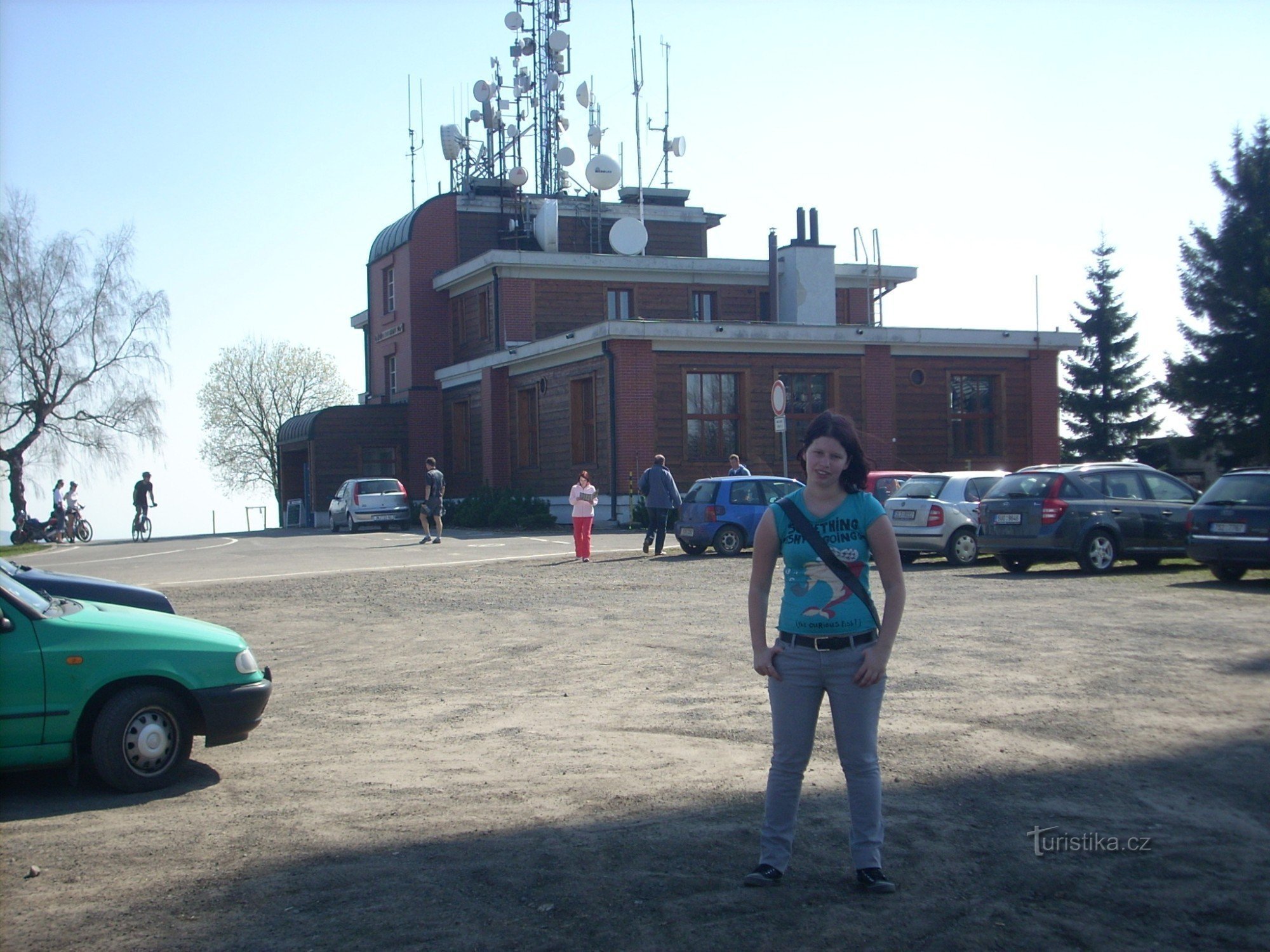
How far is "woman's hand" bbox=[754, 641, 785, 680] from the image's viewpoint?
4855 mm

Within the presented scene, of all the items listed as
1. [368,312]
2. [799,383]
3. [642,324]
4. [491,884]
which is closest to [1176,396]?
[799,383]

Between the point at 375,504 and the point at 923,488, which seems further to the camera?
the point at 375,504

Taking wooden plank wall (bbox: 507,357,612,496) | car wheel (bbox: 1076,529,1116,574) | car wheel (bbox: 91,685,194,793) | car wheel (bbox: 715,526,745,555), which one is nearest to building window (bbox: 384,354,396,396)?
wooden plank wall (bbox: 507,357,612,496)

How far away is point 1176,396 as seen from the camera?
3828 centimetres

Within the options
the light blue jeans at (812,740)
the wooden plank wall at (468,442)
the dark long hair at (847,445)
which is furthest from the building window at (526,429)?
the light blue jeans at (812,740)

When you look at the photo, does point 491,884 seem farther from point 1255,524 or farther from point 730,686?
point 1255,524

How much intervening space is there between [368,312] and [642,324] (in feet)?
73.6

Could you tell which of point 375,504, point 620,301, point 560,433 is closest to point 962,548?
point 560,433

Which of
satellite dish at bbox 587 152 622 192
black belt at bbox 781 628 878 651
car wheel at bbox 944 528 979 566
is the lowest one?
car wheel at bbox 944 528 979 566

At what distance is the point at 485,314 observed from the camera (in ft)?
135

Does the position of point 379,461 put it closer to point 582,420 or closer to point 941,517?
point 582,420

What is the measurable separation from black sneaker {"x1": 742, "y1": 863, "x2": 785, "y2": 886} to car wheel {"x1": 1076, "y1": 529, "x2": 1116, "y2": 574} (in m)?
13.3

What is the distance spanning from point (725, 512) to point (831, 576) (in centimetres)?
1707

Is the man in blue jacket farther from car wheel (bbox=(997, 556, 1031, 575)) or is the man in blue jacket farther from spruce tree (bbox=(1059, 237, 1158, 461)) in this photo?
spruce tree (bbox=(1059, 237, 1158, 461))
